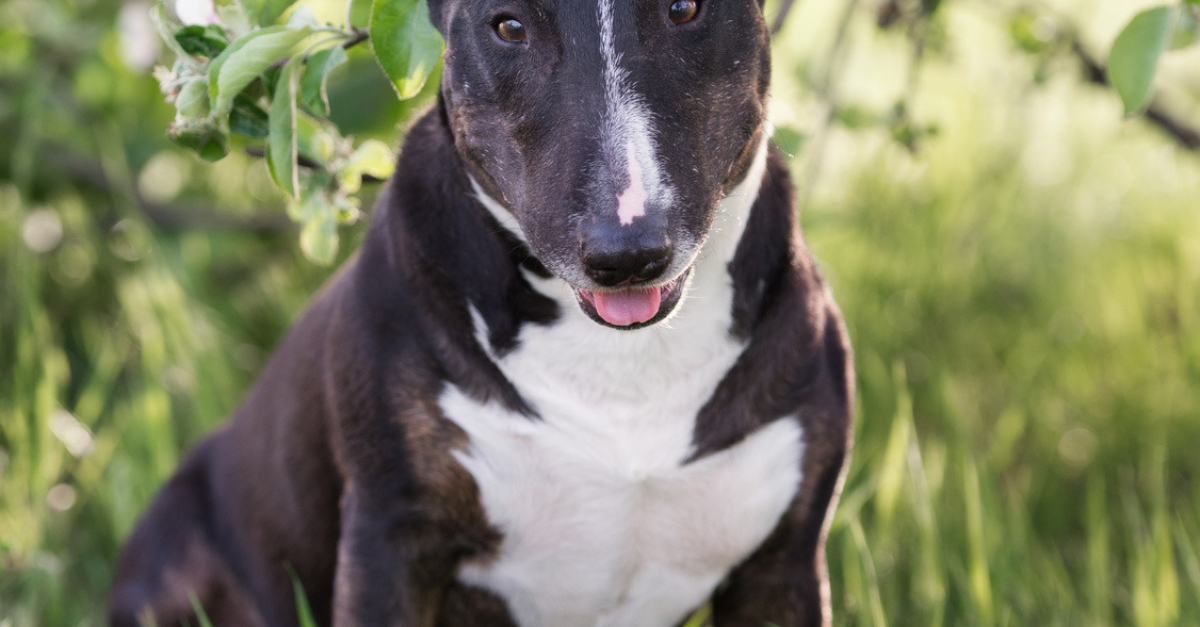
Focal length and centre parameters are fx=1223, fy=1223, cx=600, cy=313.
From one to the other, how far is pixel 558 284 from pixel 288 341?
2.54 feet

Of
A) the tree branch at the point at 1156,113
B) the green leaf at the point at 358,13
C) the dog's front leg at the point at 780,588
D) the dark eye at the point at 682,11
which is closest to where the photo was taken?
the dark eye at the point at 682,11

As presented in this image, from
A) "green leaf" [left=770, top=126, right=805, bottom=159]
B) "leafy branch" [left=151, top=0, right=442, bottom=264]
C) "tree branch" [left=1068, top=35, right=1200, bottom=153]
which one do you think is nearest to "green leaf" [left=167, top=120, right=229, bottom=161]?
"leafy branch" [left=151, top=0, right=442, bottom=264]

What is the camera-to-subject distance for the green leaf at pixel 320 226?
1.92 m

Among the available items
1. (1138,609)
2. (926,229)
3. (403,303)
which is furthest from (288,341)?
(926,229)

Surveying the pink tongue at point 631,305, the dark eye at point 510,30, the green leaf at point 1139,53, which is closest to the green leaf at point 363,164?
the dark eye at point 510,30

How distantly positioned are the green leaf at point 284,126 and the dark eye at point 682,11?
54 centimetres

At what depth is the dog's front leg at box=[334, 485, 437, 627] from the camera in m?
1.93

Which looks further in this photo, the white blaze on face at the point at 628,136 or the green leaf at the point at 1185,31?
the green leaf at the point at 1185,31

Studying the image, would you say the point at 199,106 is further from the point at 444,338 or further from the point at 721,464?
the point at 721,464

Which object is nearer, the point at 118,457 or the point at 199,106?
the point at 199,106

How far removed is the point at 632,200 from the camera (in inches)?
62.0

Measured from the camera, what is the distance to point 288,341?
8.10 feet

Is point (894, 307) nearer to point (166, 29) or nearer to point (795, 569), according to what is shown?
point (795, 569)

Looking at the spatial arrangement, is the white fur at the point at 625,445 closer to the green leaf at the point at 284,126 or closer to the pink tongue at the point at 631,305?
the pink tongue at the point at 631,305
